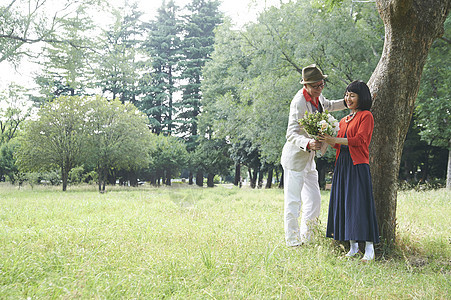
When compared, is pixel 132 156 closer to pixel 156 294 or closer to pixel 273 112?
pixel 273 112

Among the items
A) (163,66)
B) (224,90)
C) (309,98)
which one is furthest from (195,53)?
(309,98)

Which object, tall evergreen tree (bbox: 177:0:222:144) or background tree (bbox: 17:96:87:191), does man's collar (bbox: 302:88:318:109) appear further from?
tall evergreen tree (bbox: 177:0:222:144)

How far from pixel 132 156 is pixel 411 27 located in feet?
58.7

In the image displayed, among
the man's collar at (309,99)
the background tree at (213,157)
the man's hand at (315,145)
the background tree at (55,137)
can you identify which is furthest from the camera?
the background tree at (213,157)

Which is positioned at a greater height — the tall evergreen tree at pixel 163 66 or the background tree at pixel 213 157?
the tall evergreen tree at pixel 163 66

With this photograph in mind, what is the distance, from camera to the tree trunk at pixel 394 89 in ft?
13.9

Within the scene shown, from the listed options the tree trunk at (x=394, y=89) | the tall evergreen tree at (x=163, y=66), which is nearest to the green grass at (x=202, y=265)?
the tree trunk at (x=394, y=89)

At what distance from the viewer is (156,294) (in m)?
2.71

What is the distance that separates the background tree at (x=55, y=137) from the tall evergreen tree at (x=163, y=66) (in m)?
16.9

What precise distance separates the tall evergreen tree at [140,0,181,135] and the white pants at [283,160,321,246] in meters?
32.6

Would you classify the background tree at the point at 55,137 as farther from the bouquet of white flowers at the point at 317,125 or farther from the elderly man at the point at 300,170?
the bouquet of white flowers at the point at 317,125

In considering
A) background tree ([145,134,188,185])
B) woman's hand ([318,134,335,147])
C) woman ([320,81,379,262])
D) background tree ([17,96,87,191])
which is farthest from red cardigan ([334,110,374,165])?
background tree ([145,134,188,185])

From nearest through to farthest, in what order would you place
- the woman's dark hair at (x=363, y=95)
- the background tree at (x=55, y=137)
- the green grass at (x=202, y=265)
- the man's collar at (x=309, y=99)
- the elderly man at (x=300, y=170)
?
the green grass at (x=202, y=265) → the woman's dark hair at (x=363, y=95) → the elderly man at (x=300, y=170) → the man's collar at (x=309, y=99) → the background tree at (x=55, y=137)

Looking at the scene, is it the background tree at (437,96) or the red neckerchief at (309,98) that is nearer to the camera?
the red neckerchief at (309,98)
